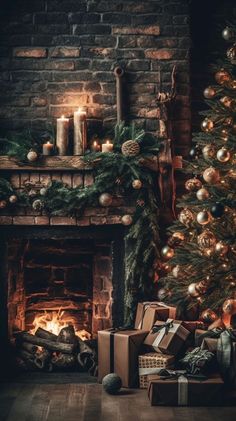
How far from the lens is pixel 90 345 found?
5648 millimetres

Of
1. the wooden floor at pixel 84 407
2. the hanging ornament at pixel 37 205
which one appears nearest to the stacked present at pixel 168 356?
the wooden floor at pixel 84 407

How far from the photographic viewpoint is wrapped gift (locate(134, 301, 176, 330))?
5297 mm

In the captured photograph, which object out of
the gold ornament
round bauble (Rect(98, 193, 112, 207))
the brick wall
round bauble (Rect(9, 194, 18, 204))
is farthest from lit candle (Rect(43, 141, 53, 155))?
the gold ornament

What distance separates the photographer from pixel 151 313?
5.31 m

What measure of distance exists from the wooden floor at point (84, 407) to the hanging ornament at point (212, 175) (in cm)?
153

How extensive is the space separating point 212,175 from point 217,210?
0.29 m

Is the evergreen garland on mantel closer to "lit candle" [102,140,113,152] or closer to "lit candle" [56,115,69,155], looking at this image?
"lit candle" [102,140,113,152]

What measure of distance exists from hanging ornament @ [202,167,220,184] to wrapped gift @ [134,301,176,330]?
1.13 m

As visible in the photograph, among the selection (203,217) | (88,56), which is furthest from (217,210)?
(88,56)

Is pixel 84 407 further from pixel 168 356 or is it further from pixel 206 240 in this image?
pixel 206 240

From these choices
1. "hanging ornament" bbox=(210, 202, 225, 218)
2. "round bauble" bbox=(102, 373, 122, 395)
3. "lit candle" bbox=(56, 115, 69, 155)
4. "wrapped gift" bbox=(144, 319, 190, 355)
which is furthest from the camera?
"lit candle" bbox=(56, 115, 69, 155)

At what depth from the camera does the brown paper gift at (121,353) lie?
5.11 meters

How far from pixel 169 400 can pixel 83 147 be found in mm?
2020

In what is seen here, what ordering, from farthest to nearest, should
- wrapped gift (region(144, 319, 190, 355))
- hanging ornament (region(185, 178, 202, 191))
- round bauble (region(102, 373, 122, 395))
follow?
hanging ornament (region(185, 178, 202, 191)), wrapped gift (region(144, 319, 190, 355)), round bauble (region(102, 373, 122, 395))
